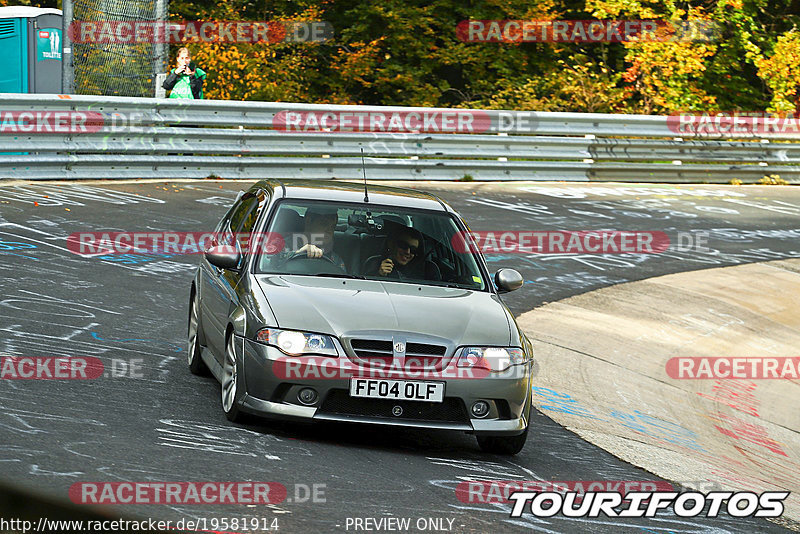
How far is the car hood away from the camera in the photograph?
655 cm

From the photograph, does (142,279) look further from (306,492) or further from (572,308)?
(306,492)

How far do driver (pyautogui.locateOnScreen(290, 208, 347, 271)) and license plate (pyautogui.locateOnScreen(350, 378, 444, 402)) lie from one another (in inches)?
49.9

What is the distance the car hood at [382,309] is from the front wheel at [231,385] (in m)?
0.40

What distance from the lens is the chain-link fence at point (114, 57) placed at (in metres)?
18.5

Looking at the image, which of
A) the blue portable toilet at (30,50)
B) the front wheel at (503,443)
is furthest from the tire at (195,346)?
the blue portable toilet at (30,50)

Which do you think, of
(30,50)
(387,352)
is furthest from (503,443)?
(30,50)

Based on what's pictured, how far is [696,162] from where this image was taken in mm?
23469

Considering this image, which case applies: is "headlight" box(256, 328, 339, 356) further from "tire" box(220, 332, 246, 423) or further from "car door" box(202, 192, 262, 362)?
"car door" box(202, 192, 262, 362)

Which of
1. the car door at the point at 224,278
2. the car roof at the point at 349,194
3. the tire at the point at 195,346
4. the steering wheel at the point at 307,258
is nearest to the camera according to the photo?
the car door at the point at 224,278

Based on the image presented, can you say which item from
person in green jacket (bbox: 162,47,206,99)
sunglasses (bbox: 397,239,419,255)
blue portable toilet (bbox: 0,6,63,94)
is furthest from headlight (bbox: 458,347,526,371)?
blue portable toilet (bbox: 0,6,63,94)

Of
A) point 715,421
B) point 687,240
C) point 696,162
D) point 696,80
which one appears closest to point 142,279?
point 715,421

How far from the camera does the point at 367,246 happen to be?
7691 mm

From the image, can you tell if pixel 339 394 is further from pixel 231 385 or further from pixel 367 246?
pixel 367 246

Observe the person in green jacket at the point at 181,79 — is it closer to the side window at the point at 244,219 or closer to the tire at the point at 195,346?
the side window at the point at 244,219
